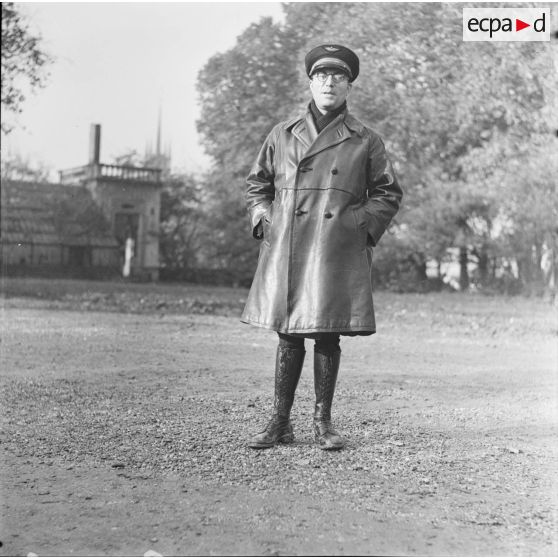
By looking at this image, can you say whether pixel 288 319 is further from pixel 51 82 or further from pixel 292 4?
pixel 292 4

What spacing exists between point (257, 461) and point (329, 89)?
2.05 m

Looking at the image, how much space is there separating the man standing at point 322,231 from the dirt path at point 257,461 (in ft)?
1.75

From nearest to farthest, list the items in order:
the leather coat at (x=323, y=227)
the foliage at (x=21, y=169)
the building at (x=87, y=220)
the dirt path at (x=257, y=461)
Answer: the dirt path at (x=257, y=461) → the leather coat at (x=323, y=227) → the foliage at (x=21, y=169) → the building at (x=87, y=220)

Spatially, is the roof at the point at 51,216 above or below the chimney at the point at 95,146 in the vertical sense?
below

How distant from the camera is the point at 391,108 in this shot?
15.3 meters

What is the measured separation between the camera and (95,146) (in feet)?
122

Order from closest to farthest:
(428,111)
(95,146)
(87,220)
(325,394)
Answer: (325,394) < (428,111) < (87,220) < (95,146)

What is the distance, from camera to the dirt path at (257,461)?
2.94 m

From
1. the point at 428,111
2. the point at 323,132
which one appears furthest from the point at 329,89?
the point at 428,111

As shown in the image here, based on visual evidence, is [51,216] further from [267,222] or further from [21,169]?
[267,222]

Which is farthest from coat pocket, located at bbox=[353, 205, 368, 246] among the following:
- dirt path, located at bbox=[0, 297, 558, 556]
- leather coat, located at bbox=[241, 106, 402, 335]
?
dirt path, located at bbox=[0, 297, 558, 556]

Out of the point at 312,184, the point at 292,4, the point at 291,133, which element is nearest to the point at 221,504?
the point at 312,184

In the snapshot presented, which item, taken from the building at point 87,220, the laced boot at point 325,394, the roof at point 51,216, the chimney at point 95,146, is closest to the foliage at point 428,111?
the laced boot at point 325,394

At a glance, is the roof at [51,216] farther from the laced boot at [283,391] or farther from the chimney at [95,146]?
the laced boot at [283,391]
